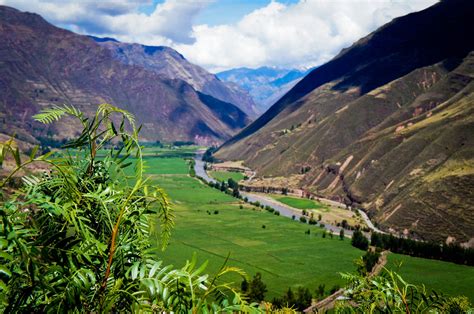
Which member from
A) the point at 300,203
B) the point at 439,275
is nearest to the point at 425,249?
the point at 439,275

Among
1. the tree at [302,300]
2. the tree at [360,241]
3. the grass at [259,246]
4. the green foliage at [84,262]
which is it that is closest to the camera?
the green foliage at [84,262]

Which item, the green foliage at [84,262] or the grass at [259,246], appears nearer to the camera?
the green foliage at [84,262]

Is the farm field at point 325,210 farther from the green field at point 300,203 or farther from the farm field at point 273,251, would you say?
the farm field at point 273,251

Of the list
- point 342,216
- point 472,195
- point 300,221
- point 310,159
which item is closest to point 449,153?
point 472,195

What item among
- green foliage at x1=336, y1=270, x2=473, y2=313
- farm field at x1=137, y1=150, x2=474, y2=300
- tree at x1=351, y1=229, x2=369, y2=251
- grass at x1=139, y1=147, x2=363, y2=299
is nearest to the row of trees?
tree at x1=351, y1=229, x2=369, y2=251

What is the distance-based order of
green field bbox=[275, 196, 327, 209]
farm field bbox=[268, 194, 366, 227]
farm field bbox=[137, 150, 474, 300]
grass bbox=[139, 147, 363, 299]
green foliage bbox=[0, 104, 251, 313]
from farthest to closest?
green field bbox=[275, 196, 327, 209], farm field bbox=[268, 194, 366, 227], grass bbox=[139, 147, 363, 299], farm field bbox=[137, 150, 474, 300], green foliage bbox=[0, 104, 251, 313]

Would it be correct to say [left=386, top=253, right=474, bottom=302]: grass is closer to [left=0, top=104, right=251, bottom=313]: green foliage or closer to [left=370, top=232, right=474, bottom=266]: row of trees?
[left=370, top=232, right=474, bottom=266]: row of trees

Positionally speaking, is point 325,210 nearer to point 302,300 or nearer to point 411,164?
point 411,164

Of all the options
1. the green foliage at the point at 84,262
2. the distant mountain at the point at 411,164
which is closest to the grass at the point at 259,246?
the distant mountain at the point at 411,164
